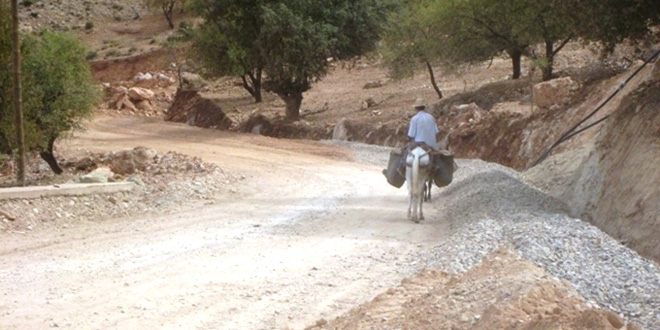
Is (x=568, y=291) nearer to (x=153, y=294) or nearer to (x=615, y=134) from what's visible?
(x=153, y=294)

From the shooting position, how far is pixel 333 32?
40.2 metres

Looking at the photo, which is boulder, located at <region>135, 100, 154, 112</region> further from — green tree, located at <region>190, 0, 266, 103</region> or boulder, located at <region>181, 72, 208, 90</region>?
green tree, located at <region>190, 0, 266, 103</region>

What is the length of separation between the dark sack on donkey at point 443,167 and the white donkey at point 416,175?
0.57 m

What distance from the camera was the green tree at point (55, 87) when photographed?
2684 centimetres

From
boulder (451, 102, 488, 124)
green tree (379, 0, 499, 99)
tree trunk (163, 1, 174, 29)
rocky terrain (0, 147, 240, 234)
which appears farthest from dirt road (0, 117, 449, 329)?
tree trunk (163, 1, 174, 29)

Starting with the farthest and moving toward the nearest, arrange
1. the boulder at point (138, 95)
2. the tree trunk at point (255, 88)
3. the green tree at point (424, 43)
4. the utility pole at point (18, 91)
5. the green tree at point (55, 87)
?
the boulder at point (138, 95) < the tree trunk at point (255, 88) < the green tree at point (424, 43) < the green tree at point (55, 87) < the utility pole at point (18, 91)

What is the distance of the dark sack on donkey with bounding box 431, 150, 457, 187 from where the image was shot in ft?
55.1

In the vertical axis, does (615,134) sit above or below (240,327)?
above

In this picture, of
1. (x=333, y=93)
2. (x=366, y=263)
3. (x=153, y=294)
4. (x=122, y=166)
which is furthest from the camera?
(x=333, y=93)

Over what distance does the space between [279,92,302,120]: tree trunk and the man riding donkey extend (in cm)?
2553

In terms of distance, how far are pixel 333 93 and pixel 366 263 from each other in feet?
127

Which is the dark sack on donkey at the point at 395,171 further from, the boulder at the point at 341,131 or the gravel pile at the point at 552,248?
the boulder at the point at 341,131

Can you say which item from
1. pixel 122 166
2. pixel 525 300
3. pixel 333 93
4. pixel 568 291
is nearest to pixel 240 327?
pixel 525 300

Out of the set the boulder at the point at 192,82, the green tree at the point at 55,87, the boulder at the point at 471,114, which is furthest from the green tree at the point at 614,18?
the boulder at the point at 192,82
